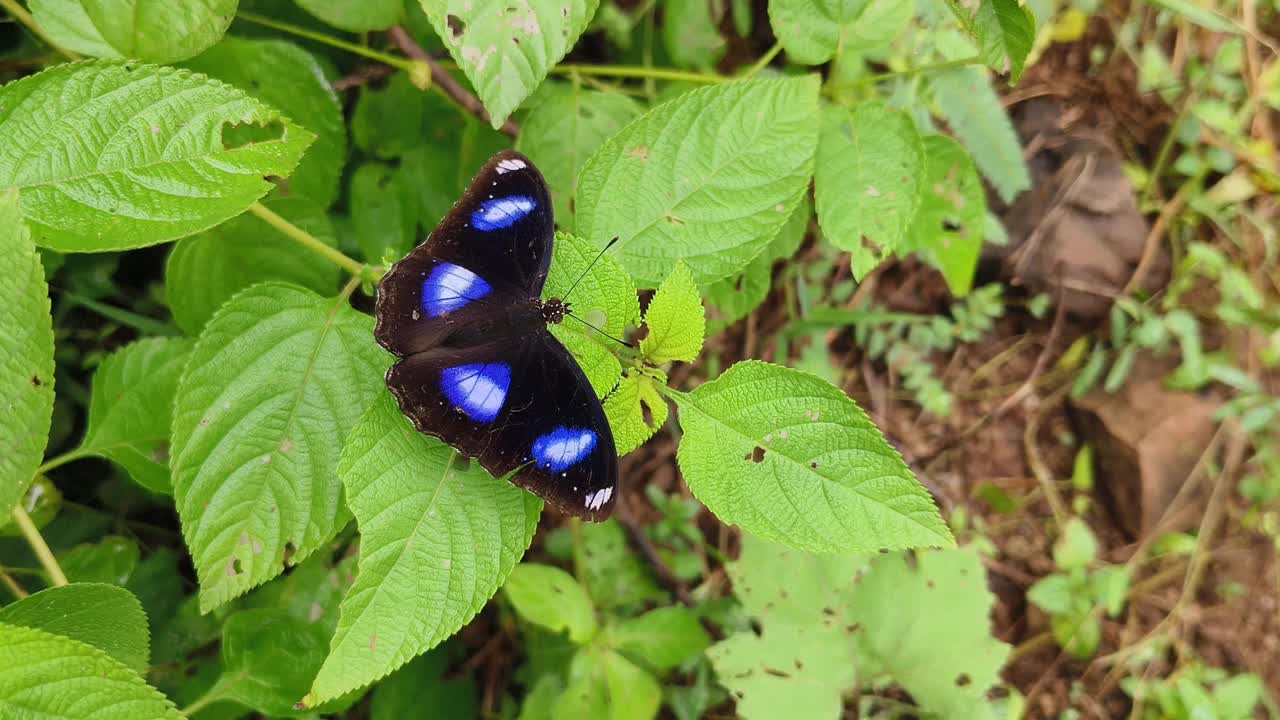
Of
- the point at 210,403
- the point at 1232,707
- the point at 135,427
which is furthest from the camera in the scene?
the point at 1232,707

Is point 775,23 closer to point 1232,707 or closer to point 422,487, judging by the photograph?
point 422,487

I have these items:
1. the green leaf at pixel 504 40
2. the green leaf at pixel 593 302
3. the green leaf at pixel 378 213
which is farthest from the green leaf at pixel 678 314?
the green leaf at pixel 378 213

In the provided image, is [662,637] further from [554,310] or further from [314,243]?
[314,243]

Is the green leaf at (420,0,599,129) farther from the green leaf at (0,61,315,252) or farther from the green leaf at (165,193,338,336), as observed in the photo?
the green leaf at (165,193,338,336)

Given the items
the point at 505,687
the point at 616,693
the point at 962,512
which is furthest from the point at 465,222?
the point at 962,512

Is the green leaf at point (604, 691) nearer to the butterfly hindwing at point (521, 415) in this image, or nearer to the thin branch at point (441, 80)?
the butterfly hindwing at point (521, 415)

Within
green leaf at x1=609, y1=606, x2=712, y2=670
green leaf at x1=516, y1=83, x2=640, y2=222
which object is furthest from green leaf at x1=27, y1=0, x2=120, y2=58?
green leaf at x1=609, y1=606, x2=712, y2=670

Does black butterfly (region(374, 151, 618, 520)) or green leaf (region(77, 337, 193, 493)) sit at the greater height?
black butterfly (region(374, 151, 618, 520))
